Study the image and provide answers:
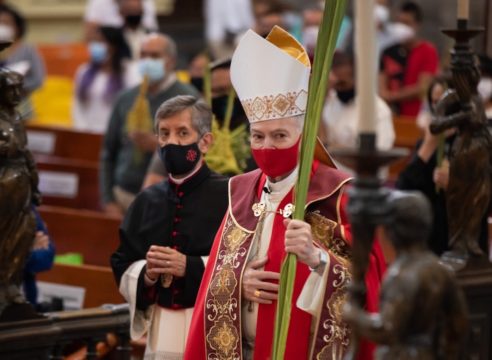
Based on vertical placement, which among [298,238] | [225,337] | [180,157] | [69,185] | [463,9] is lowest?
[69,185]

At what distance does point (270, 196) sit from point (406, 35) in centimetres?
858

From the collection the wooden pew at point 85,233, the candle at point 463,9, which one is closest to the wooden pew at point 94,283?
the wooden pew at point 85,233

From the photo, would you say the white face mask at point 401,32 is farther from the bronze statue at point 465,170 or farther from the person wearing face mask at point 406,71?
the bronze statue at point 465,170

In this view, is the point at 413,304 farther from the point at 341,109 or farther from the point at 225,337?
the point at 341,109

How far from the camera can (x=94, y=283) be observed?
6672mm

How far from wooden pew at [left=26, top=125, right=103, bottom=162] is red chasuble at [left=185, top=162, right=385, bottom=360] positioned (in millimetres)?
6982

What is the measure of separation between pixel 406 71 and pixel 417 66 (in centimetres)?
12

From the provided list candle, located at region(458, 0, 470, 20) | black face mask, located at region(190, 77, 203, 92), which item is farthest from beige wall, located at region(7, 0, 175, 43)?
candle, located at region(458, 0, 470, 20)

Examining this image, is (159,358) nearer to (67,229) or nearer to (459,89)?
(459,89)

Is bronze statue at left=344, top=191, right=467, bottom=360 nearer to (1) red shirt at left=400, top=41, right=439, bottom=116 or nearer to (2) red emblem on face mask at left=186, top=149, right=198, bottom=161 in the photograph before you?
(2) red emblem on face mask at left=186, top=149, right=198, bottom=161

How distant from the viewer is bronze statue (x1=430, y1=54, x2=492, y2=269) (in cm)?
520

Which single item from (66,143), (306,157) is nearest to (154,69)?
(66,143)

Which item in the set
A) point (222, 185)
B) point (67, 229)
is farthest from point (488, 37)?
point (222, 185)

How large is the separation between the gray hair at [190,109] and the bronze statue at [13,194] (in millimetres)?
543
